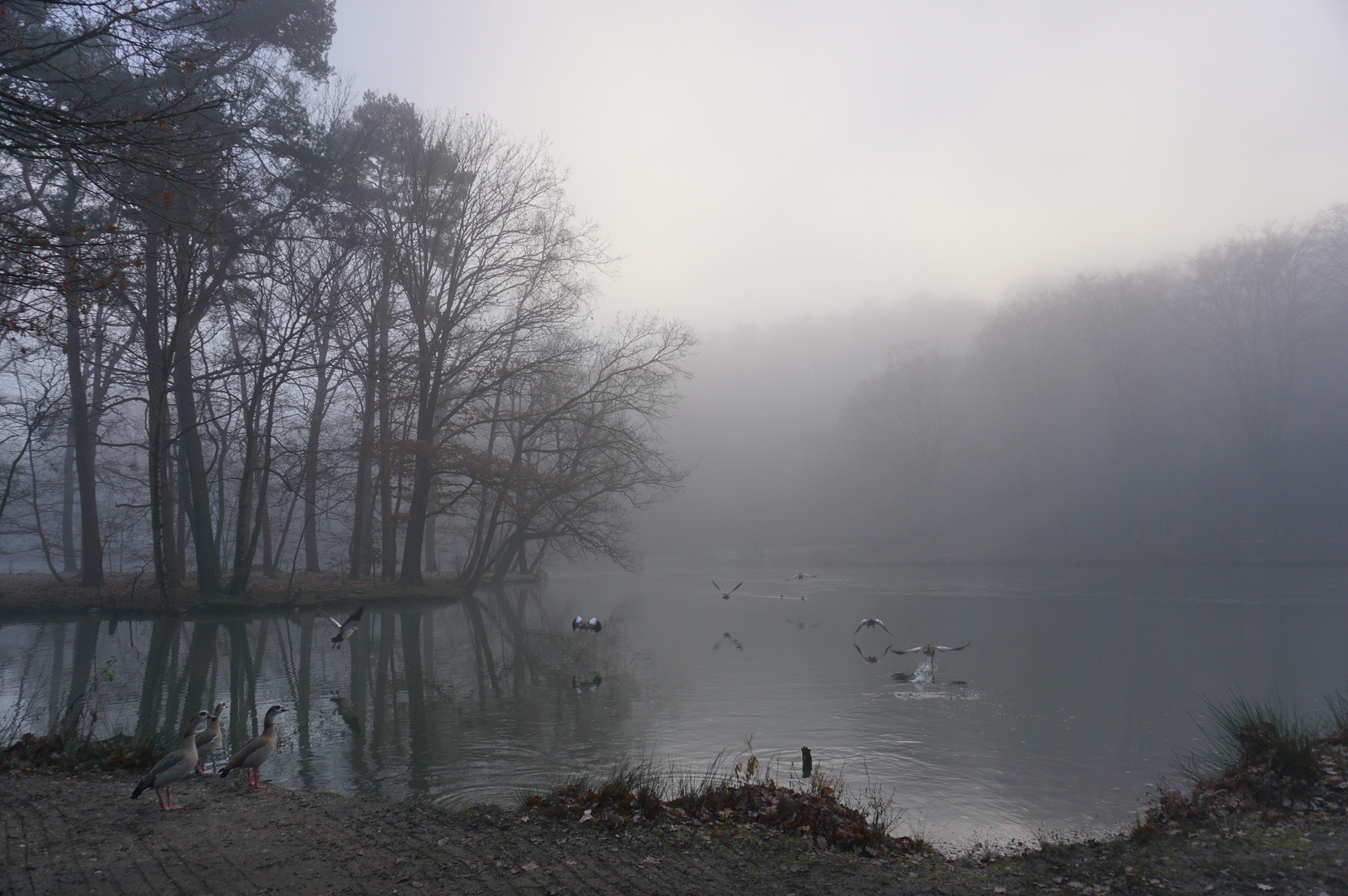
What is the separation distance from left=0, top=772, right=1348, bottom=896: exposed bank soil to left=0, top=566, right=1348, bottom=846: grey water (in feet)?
3.47

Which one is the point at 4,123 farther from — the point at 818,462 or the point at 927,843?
the point at 818,462

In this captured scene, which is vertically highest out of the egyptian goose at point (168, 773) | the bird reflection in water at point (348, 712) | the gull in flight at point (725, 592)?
the egyptian goose at point (168, 773)

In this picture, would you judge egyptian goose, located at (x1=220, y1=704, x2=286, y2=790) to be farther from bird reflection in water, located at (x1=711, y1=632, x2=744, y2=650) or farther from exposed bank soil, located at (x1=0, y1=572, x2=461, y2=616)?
exposed bank soil, located at (x1=0, y1=572, x2=461, y2=616)

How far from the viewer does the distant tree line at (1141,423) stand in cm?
4222

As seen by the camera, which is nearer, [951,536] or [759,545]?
[951,536]

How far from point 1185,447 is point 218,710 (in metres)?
62.1

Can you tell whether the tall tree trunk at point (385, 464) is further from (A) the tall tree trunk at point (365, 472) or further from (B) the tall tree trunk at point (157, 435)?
(B) the tall tree trunk at point (157, 435)

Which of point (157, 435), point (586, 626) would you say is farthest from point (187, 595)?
point (586, 626)

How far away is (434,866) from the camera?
4492 millimetres

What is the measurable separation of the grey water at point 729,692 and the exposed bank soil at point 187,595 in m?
0.71

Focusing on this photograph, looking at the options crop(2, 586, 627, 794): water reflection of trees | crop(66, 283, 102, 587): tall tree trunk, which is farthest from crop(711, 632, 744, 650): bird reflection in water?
crop(66, 283, 102, 587): tall tree trunk

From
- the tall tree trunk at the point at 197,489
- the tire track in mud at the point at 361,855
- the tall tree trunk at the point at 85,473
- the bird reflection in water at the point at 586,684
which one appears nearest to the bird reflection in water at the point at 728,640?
the bird reflection in water at the point at 586,684

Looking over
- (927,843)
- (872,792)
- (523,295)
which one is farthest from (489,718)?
(523,295)

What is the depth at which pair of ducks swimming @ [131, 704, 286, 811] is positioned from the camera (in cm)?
544
